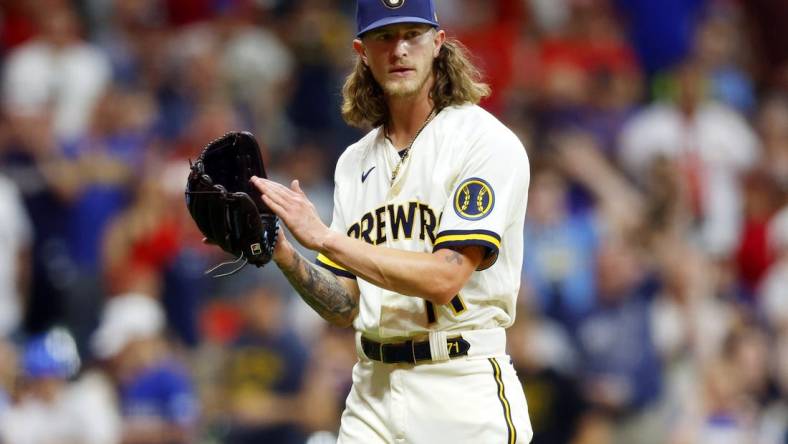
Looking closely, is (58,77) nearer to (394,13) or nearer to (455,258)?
(394,13)

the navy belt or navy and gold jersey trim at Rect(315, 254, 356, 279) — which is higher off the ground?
navy and gold jersey trim at Rect(315, 254, 356, 279)

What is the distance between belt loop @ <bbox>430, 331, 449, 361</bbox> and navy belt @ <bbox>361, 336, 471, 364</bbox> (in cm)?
1

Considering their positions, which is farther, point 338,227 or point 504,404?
point 338,227

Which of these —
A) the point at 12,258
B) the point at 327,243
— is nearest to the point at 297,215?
the point at 327,243

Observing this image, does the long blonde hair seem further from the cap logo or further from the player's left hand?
the player's left hand

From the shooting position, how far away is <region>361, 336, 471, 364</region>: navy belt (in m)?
4.57

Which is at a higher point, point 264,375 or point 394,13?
point 394,13

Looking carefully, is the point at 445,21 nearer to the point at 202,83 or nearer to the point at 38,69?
the point at 202,83

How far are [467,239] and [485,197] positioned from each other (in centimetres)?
18

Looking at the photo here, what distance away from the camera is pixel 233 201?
443 cm

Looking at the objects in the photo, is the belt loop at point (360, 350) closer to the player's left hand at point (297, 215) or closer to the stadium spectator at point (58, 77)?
the player's left hand at point (297, 215)

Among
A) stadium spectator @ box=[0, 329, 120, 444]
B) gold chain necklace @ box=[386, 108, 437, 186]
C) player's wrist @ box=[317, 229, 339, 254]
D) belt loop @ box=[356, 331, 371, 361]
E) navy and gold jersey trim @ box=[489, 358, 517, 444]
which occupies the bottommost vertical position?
stadium spectator @ box=[0, 329, 120, 444]

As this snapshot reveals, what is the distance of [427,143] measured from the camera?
15.5 feet

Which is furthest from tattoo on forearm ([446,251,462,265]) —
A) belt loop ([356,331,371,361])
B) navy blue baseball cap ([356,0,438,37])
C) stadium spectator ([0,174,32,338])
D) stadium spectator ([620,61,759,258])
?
stadium spectator ([620,61,759,258])
